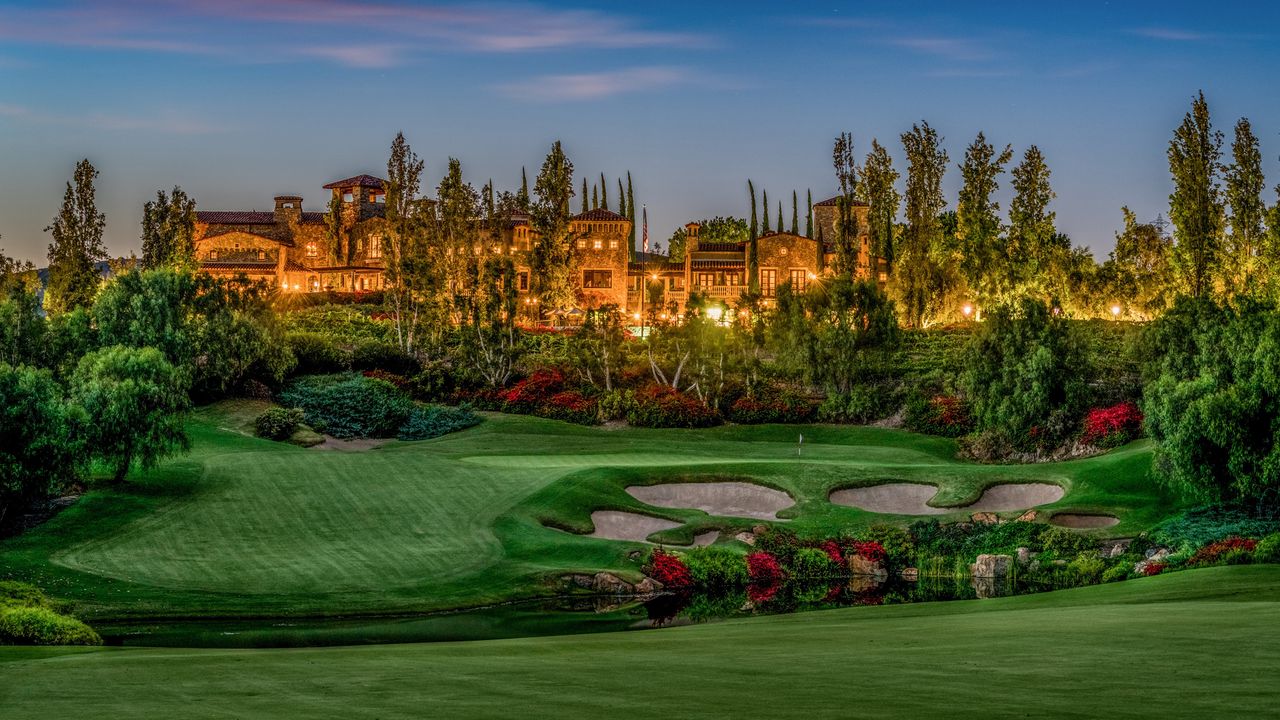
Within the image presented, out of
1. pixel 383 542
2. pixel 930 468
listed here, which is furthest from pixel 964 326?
pixel 383 542

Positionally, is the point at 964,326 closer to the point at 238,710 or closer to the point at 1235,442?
the point at 1235,442

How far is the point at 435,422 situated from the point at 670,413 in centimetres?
1210

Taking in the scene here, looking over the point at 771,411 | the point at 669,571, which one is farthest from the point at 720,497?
the point at 771,411

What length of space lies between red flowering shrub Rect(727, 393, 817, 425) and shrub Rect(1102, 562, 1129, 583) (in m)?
31.6

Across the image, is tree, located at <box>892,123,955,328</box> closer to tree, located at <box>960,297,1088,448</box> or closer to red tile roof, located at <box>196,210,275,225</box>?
tree, located at <box>960,297,1088,448</box>

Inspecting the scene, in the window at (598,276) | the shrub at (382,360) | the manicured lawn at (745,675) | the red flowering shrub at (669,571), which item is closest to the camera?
the manicured lawn at (745,675)

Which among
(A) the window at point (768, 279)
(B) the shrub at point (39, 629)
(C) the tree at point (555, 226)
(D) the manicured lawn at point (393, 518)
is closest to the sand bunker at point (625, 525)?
(D) the manicured lawn at point (393, 518)

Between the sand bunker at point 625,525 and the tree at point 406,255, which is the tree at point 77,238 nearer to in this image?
the tree at point 406,255

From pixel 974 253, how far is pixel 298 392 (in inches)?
1731

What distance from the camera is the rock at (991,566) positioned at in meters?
37.0

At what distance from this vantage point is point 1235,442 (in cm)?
3778

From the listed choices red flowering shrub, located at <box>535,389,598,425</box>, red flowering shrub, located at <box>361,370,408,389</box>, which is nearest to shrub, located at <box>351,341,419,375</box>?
red flowering shrub, located at <box>361,370,408,389</box>

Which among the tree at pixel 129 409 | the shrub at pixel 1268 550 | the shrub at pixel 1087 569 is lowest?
the shrub at pixel 1087 569

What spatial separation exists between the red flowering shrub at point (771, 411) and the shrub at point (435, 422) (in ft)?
44.9
